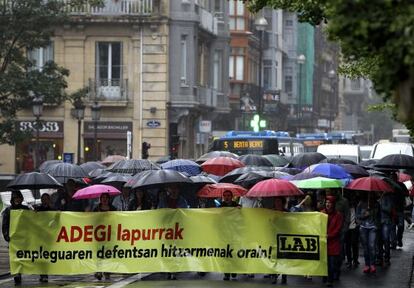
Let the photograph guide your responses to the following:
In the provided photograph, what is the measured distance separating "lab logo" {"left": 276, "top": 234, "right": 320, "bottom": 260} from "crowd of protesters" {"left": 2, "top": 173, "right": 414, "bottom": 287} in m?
0.25

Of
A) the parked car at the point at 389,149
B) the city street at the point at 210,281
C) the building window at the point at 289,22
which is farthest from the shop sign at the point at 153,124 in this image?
the building window at the point at 289,22

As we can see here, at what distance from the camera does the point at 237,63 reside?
7244 cm

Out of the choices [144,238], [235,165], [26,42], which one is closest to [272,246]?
[144,238]

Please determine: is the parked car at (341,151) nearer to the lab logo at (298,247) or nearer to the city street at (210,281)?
the city street at (210,281)

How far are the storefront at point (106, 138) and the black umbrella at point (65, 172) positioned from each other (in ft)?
84.5

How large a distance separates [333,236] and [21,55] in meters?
21.8

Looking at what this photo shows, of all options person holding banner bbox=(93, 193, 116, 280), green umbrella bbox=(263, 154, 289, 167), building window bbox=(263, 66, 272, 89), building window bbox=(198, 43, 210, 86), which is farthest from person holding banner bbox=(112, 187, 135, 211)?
building window bbox=(263, 66, 272, 89)

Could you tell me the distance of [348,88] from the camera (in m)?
141

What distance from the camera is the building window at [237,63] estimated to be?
71875 millimetres

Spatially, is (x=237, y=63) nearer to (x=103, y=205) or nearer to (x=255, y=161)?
(x=255, y=161)

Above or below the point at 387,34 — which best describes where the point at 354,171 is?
below

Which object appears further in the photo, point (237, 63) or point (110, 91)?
point (237, 63)

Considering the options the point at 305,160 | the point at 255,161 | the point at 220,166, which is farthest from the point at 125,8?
the point at 220,166

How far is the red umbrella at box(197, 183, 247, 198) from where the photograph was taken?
64.8ft
